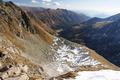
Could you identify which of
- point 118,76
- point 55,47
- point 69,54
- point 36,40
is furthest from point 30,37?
point 118,76

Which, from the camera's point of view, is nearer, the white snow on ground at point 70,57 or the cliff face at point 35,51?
the cliff face at point 35,51

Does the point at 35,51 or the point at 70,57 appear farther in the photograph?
the point at 70,57

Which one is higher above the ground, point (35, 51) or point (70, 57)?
point (35, 51)

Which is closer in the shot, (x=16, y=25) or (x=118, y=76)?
(x=118, y=76)

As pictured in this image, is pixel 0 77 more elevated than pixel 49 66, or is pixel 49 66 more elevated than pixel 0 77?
pixel 0 77

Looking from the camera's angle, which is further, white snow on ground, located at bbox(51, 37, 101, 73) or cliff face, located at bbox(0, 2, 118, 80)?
white snow on ground, located at bbox(51, 37, 101, 73)

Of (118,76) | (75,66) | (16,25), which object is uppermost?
(16,25)

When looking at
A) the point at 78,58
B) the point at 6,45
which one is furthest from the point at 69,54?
the point at 6,45

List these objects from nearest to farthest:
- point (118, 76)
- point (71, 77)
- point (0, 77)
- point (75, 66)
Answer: point (0, 77), point (71, 77), point (118, 76), point (75, 66)

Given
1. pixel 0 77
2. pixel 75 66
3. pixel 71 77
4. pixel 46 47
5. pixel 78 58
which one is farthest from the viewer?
pixel 46 47

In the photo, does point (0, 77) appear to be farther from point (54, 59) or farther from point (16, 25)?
point (16, 25)
